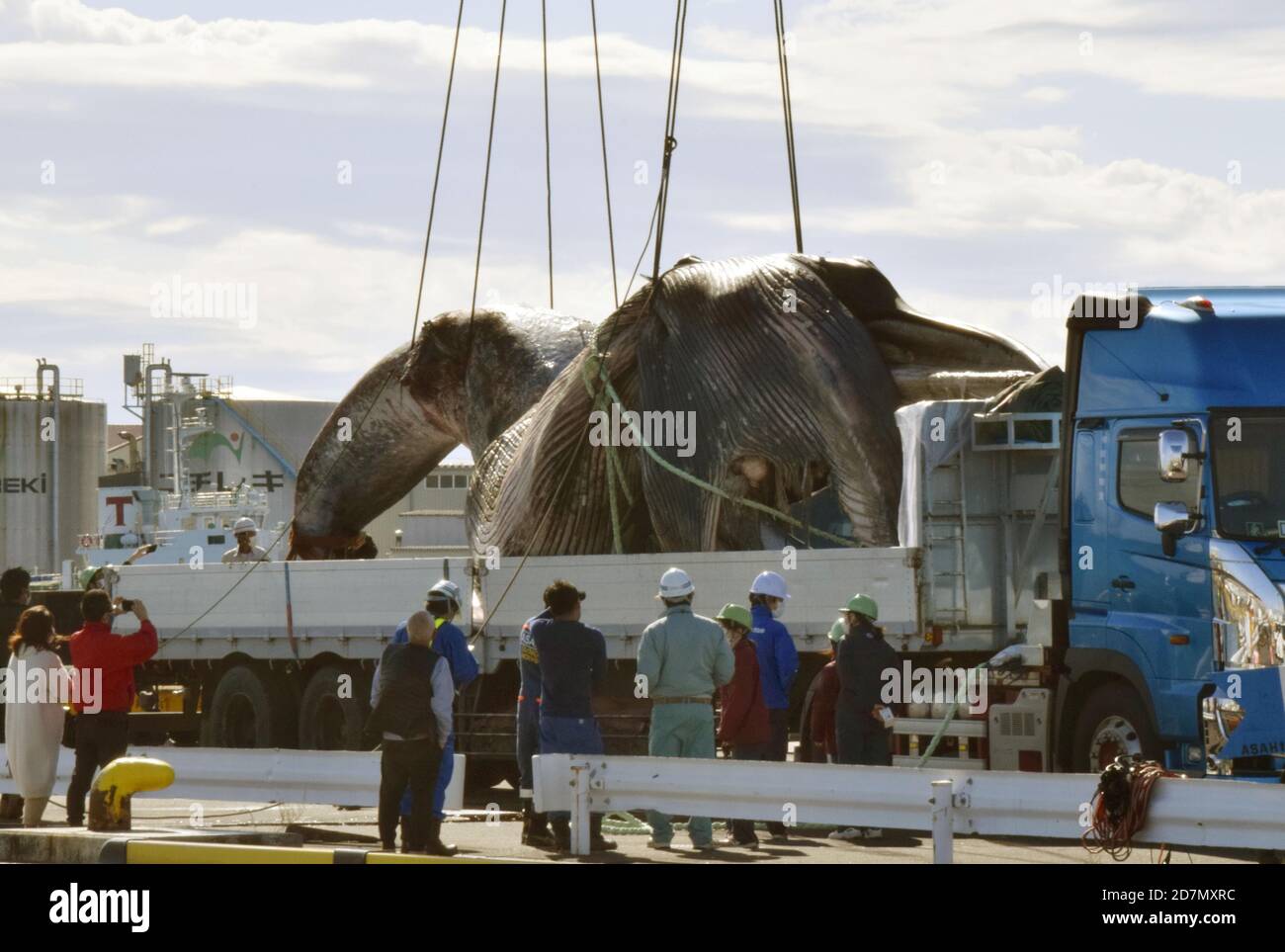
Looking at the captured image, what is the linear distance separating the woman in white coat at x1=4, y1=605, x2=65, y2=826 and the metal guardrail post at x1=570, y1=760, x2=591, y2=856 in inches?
172

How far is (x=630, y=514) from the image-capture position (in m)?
21.8

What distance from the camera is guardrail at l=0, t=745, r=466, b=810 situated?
15.3m

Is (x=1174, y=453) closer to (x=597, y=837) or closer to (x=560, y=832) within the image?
(x=597, y=837)

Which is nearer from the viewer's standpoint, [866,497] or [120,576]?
[866,497]

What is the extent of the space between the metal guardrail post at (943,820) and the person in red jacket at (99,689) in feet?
21.4

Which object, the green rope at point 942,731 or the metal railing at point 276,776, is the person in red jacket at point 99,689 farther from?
the green rope at point 942,731

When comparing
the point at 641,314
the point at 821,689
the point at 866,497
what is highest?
the point at 641,314

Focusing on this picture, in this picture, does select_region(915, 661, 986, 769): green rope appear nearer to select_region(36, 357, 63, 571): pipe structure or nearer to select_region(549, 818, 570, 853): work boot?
select_region(549, 818, 570, 853): work boot

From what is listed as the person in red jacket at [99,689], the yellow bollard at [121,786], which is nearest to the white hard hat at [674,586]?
the yellow bollard at [121,786]

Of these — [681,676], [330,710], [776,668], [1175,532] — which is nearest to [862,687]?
[776,668]

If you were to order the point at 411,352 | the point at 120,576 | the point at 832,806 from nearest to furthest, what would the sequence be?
the point at 832,806 < the point at 120,576 < the point at 411,352
